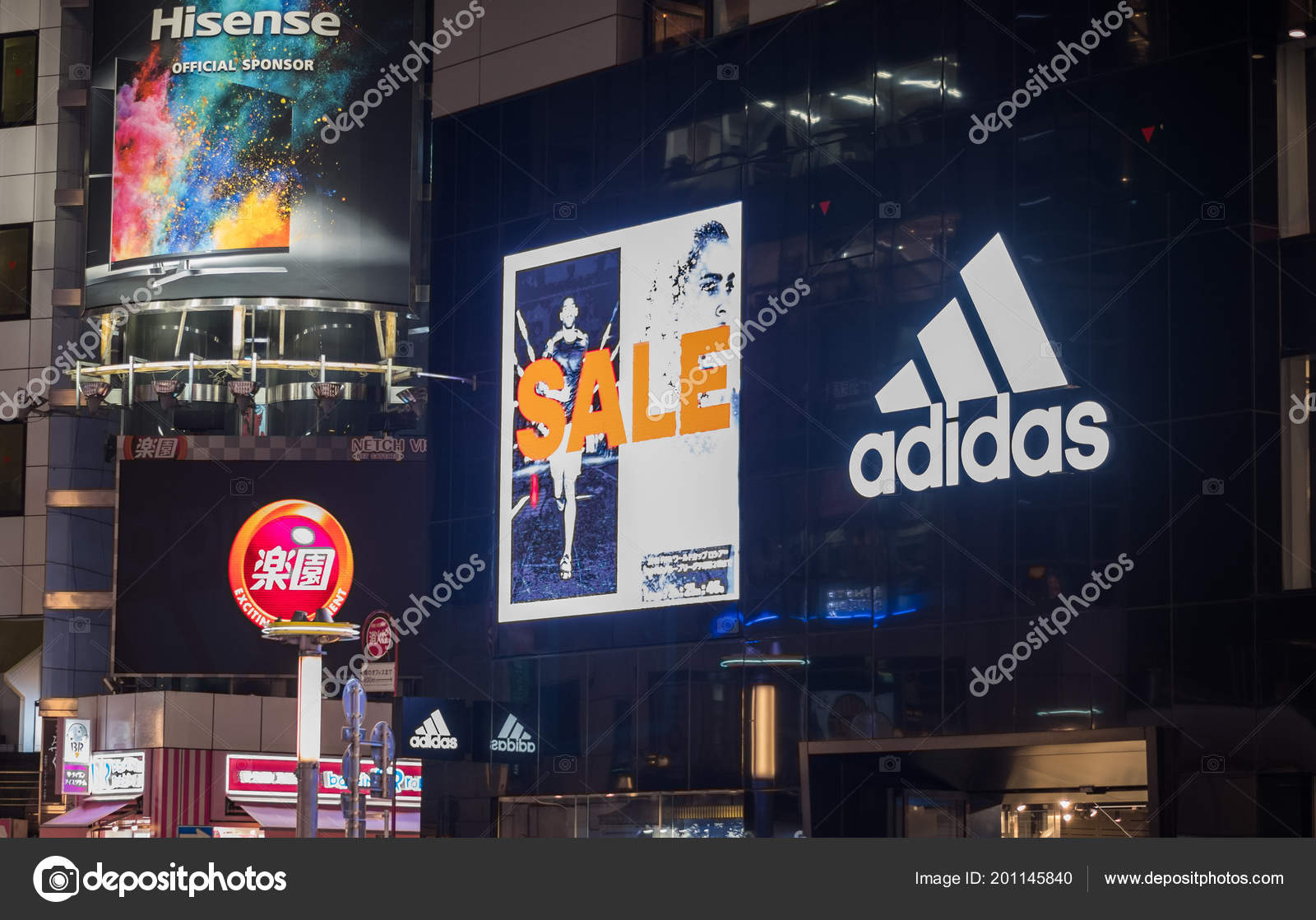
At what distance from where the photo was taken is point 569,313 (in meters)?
32.1

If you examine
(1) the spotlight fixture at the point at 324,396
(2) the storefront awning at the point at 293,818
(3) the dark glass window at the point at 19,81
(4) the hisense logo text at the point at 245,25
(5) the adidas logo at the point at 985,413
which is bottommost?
(2) the storefront awning at the point at 293,818

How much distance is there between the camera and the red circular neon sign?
40281mm

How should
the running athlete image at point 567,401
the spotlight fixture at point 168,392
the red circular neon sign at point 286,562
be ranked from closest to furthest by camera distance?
the running athlete image at point 567,401, the spotlight fixture at point 168,392, the red circular neon sign at point 286,562

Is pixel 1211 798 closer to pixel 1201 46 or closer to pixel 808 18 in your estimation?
pixel 1201 46

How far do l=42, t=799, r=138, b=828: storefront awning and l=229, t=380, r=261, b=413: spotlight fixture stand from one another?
31.4ft

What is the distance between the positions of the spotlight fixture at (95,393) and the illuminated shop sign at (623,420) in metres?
10.4

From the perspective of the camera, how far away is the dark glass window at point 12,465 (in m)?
46.8

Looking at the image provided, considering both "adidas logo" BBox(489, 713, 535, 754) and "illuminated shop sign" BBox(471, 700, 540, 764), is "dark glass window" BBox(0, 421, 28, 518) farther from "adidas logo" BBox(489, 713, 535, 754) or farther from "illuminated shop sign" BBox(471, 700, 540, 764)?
"adidas logo" BBox(489, 713, 535, 754)

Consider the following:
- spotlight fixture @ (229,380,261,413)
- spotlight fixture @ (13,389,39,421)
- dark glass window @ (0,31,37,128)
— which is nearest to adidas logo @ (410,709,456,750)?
spotlight fixture @ (229,380,261,413)

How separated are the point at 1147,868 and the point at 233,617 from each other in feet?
99.9

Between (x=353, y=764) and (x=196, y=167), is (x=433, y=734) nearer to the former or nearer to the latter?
(x=353, y=764)

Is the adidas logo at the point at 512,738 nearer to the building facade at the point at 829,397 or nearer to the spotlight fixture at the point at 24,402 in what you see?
the building facade at the point at 829,397

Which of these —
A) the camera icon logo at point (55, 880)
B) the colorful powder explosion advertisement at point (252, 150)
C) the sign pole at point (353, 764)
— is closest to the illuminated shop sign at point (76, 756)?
the colorful powder explosion advertisement at point (252, 150)

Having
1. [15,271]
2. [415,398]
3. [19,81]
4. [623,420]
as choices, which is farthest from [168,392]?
[19,81]
